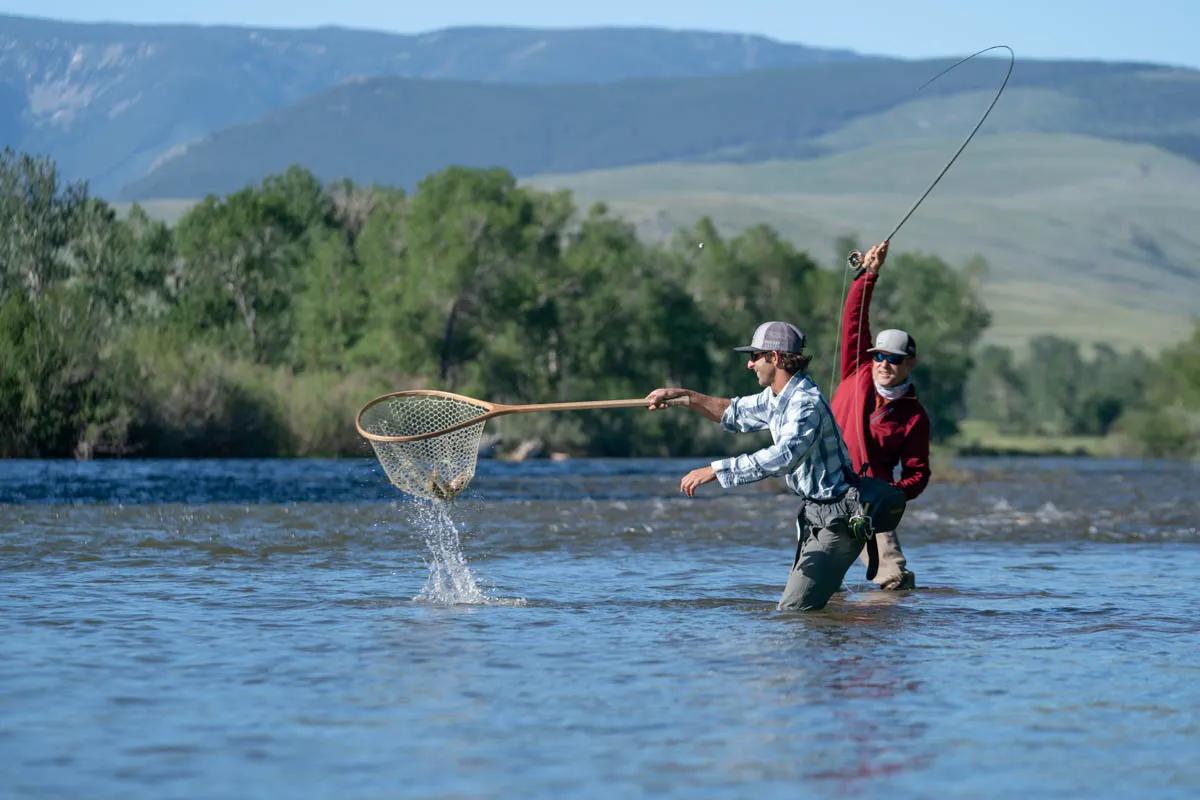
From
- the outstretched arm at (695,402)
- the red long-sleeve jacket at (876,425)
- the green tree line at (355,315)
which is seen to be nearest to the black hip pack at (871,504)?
the red long-sleeve jacket at (876,425)

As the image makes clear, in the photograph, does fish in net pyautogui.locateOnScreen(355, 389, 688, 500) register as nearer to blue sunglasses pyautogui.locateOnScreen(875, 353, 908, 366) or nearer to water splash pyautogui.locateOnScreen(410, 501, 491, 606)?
water splash pyautogui.locateOnScreen(410, 501, 491, 606)

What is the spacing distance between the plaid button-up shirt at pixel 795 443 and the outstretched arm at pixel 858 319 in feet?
4.40

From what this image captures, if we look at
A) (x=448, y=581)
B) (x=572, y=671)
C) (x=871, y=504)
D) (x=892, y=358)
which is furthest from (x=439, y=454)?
(x=572, y=671)

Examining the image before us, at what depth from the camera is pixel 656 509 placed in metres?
31.9

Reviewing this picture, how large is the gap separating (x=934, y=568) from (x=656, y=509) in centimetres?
1332

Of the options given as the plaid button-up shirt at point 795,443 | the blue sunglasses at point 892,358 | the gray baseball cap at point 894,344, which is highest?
the gray baseball cap at point 894,344

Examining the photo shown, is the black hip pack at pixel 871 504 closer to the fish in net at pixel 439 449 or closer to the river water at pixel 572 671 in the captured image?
the river water at pixel 572 671

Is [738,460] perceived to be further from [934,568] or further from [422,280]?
[422,280]

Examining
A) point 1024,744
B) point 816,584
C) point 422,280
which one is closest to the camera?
point 1024,744

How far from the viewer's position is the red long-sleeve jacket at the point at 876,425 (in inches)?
522

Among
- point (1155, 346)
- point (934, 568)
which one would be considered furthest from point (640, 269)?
point (1155, 346)

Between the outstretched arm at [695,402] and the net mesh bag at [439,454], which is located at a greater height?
the outstretched arm at [695,402]

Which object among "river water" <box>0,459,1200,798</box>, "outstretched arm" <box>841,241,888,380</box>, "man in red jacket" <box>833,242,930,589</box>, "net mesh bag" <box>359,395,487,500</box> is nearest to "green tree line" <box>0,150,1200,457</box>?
"river water" <box>0,459,1200,798</box>

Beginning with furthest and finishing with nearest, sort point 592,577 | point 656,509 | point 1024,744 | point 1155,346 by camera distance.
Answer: point 1155,346, point 656,509, point 592,577, point 1024,744
